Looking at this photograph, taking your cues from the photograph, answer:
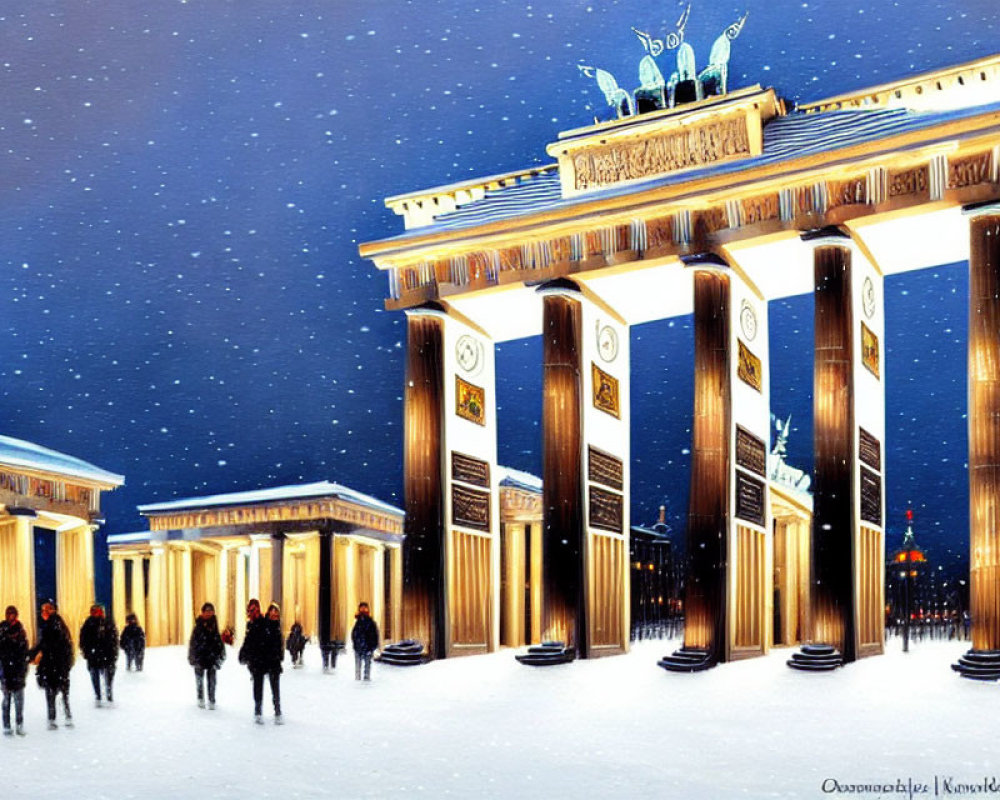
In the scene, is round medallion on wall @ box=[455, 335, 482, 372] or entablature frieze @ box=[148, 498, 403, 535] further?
entablature frieze @ box=[148, 498, 403, 535]

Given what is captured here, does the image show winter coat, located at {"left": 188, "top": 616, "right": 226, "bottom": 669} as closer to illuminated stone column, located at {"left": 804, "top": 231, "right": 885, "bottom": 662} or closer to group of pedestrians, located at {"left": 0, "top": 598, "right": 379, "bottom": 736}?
group of pedestrians, located at {"left": 0, "top": 598, "right": 379, "bottom": 736}

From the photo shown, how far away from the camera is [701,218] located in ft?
76.2

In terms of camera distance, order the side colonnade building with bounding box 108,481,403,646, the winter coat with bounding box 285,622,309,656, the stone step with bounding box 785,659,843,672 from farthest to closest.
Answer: the side colonnade building with bounding box 108,481,403,646, the winter coat with bounding box 285,622,309,656, the stone step with bounding box 785,659,843,672

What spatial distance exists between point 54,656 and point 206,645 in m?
2.11

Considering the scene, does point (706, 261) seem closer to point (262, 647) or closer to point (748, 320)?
point (748, 320)

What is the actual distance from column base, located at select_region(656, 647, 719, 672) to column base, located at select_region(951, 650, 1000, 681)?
4.11m

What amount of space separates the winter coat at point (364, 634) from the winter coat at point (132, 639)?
6.40 meters

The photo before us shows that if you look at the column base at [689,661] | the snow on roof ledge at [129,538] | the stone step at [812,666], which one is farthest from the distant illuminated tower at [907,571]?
the snow on roof ledge at [129,538]

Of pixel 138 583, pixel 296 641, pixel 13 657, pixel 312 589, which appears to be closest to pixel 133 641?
pixel 296 641

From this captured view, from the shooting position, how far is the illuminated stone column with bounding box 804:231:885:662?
21172 millimetres

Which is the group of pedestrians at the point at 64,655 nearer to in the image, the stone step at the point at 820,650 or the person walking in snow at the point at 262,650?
the person walking in snow at the point at 262,650

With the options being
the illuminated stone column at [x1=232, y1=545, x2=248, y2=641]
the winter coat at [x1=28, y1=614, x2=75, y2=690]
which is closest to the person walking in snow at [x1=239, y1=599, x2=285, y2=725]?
the winter coat at [x1=28, y1=614, x2=75, y2=690]

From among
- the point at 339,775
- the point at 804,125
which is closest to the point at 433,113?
the point at 804,125

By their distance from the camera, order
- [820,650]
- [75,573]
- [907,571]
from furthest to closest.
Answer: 1. [75,573]
2. [907,571]
3. [820,650]
